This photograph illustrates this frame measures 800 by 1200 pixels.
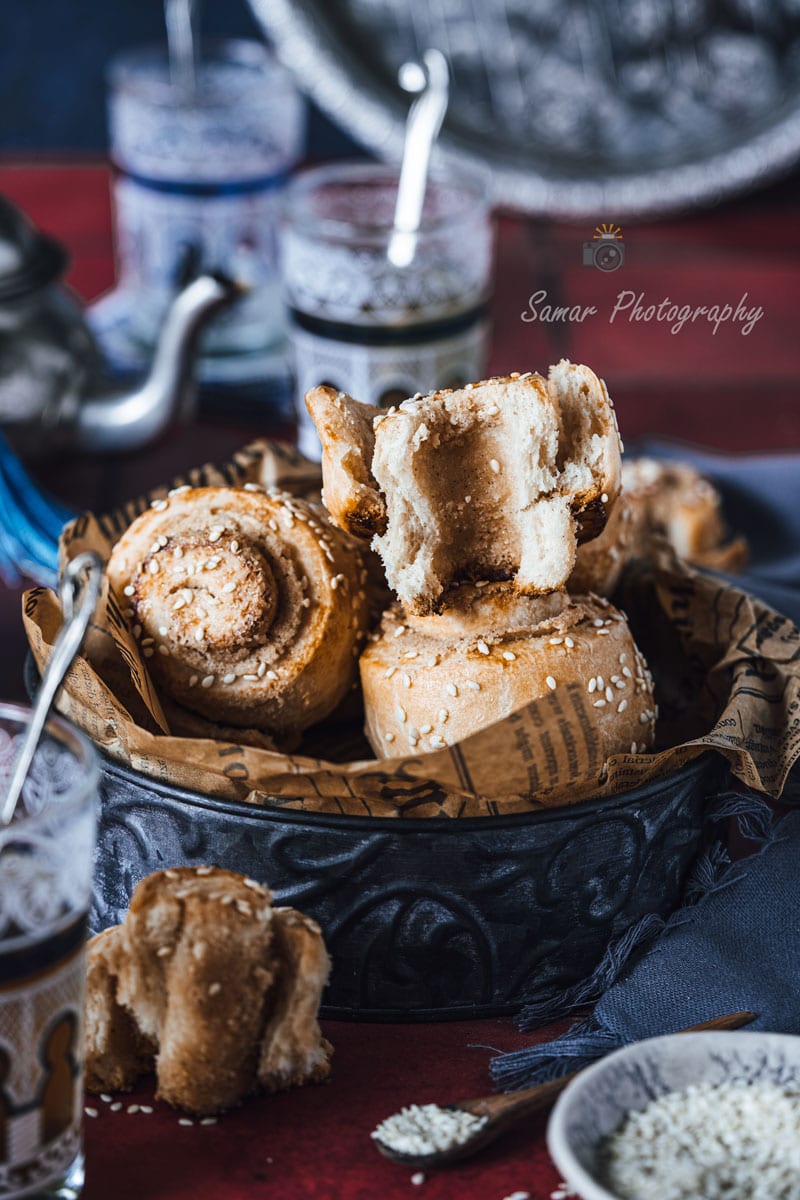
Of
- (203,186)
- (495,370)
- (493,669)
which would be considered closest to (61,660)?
(493,669)

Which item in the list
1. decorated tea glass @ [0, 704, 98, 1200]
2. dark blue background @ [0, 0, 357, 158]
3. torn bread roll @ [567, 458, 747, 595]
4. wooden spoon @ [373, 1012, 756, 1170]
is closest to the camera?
decorated tea glass @ [0, 704, 98, 1200]

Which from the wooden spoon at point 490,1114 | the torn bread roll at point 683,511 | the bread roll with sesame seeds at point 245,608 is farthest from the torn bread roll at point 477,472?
the torn bread roll at point 683,511

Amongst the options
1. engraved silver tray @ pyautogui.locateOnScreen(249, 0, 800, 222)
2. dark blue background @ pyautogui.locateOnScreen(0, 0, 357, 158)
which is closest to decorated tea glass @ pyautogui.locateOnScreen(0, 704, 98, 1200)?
engraved silver tray @ pyautogui.locateOnScreen(249, 0, 800, 222)

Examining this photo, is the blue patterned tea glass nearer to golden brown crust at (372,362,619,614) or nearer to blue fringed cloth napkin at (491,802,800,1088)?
golden brown crust at (372,362,619,614)

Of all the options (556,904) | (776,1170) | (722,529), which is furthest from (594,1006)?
(722,529)

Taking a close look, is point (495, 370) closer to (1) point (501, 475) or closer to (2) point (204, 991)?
(1) point (501, 475)

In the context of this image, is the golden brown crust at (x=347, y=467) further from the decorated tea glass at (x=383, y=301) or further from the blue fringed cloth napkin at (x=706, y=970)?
the decorated tea glass at (x=383, y=301)

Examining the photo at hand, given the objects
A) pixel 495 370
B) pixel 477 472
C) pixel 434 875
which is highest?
pixel 477 472
